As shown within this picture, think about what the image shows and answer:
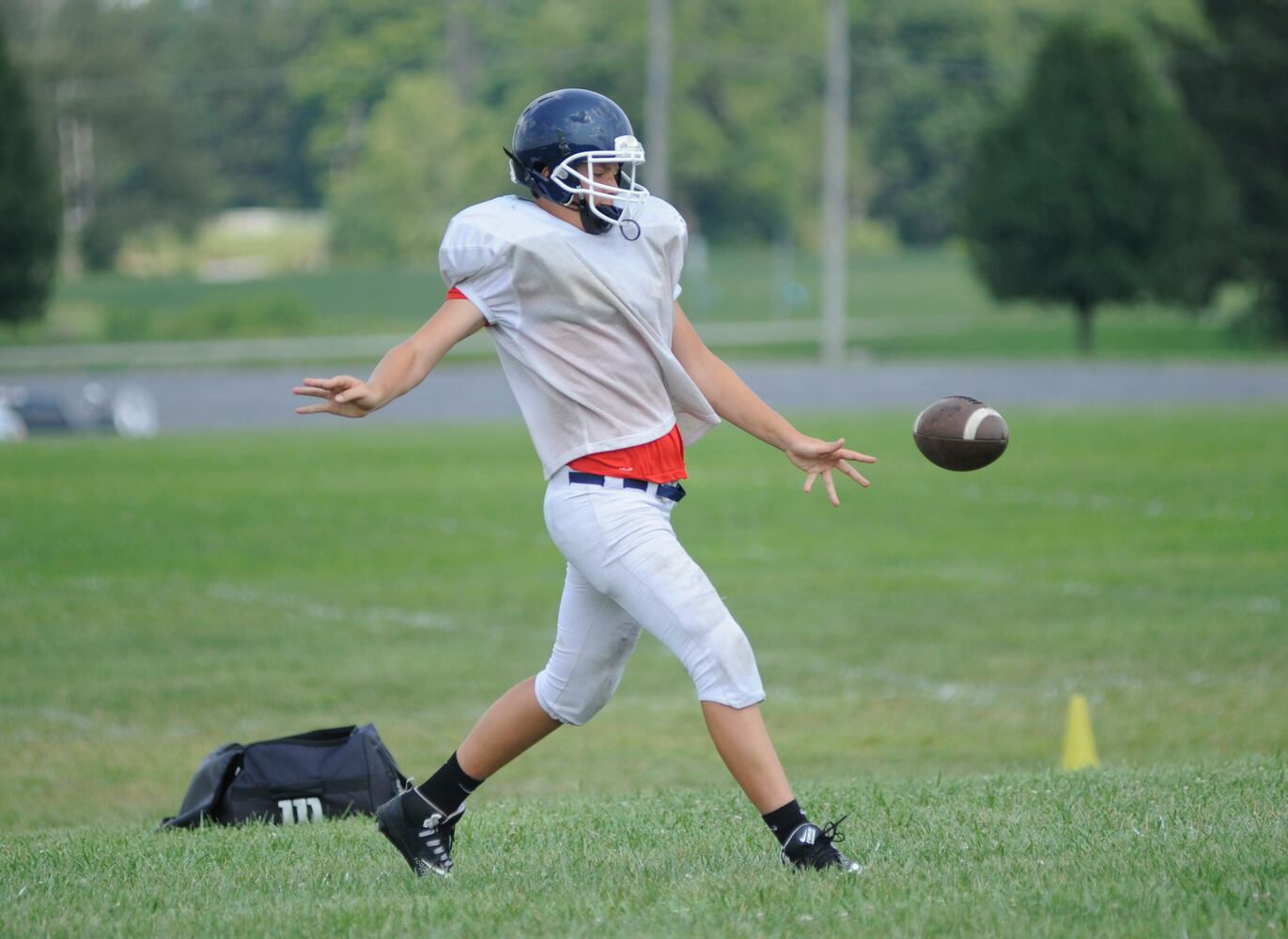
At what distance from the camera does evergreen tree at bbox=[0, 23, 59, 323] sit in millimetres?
35344

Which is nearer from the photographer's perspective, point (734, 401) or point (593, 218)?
point (593, 218)

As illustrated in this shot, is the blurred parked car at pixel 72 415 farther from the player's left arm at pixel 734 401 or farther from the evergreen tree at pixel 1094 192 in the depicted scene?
the evergreen tree at pixel 1094 192

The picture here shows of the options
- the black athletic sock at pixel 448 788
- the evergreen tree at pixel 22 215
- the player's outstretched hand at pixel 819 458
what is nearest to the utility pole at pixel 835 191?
the evergreen tree at pixel 22 215

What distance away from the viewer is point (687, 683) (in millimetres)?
10508

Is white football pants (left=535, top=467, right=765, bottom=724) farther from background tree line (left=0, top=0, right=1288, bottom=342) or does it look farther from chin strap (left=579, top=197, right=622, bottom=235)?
background tree line (left=0, top=0, right=1288, bottom=342)

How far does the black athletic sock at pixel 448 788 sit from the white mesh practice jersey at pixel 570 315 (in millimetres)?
913

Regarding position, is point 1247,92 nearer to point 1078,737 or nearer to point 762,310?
point 762,310

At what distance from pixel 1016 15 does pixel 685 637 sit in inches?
3627

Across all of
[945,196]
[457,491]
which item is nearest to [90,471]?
[457,491]

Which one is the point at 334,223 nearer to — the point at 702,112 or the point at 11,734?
the point at 702,112

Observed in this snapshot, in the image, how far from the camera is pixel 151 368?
135 ft

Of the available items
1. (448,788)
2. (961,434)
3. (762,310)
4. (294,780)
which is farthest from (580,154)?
(762,310)

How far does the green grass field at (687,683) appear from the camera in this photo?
4.41 m

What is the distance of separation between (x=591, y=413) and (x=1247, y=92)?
44.5 metres
